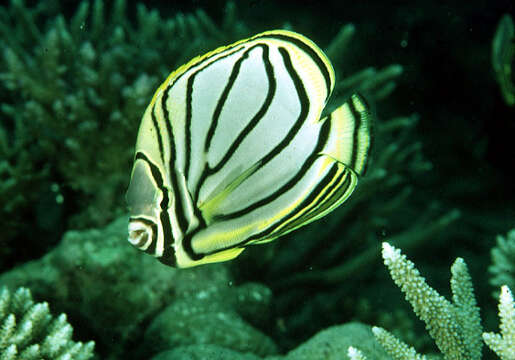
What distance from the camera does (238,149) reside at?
1.18 m

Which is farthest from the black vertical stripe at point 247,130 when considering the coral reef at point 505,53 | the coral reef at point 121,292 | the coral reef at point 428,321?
the coral reef at point 505,53

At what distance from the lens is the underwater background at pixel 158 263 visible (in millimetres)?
1866

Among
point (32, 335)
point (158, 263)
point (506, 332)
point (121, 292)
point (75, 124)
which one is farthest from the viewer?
point (75, 124)

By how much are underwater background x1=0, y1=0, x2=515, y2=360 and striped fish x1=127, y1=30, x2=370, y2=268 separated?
0.10 meters

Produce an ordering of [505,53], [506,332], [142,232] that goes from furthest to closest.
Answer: [505,53]
[506,332]
[142,232]

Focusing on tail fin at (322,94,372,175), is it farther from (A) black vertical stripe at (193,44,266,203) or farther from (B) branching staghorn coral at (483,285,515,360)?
(B) branching staghorn coral at (483,285,515,360)

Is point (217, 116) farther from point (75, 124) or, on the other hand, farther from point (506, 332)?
point (75, 124)

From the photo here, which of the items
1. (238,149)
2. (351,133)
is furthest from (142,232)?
(351,133)

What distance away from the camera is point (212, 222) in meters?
1.19

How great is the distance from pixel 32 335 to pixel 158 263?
903 mm

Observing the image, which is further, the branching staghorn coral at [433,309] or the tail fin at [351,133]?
the branching staghorn coral at [433,309]

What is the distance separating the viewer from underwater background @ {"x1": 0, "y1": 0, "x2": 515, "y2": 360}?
187cm

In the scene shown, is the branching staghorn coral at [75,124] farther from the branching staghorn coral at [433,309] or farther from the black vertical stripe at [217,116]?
the black vertical stripe at [217,116]

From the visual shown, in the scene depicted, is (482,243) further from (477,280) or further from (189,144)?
(189,144)
